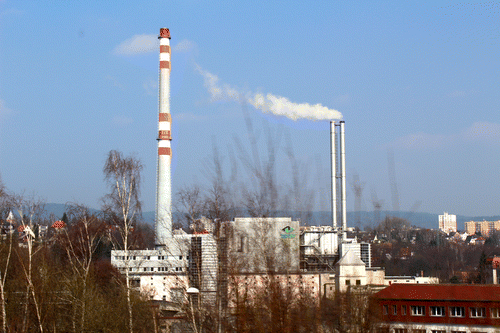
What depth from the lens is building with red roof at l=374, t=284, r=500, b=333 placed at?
19234 millimetres

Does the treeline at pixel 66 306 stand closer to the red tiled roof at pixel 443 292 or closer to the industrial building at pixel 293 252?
the industrial building at pixel 293 252

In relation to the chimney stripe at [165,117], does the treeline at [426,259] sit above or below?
below

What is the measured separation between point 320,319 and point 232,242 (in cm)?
242

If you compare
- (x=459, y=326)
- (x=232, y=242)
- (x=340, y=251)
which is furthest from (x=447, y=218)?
(x=232, y=242)

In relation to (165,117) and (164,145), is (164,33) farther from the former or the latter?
(164,145)

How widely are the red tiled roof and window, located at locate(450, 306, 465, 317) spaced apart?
0.35m

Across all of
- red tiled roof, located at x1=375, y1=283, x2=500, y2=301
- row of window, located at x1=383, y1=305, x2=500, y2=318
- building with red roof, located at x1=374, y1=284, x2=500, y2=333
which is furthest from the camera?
red tiled roof, located at x1=375, y1=283, x2=500, y2=301

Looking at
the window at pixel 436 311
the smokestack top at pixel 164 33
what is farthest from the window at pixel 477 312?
the smokestack top at pixel 164 33

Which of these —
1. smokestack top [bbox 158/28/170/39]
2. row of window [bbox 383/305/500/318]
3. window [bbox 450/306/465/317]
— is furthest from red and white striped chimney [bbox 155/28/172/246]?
window [bbox 450/306/465/317]

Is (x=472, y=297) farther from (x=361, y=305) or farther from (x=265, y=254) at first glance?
(x=265, y=254)

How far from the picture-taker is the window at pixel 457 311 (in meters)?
20.1

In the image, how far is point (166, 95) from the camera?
151 feet

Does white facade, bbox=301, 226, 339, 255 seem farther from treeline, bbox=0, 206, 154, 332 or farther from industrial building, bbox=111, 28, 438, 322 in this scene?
treeline, bbox=0, 206, 154, 332

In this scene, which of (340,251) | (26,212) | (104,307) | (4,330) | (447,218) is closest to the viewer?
(4,330)
